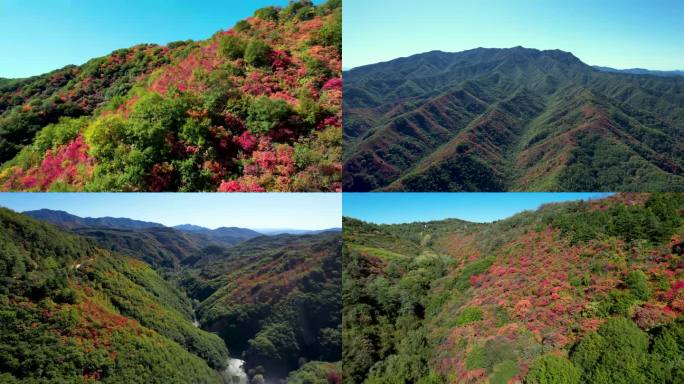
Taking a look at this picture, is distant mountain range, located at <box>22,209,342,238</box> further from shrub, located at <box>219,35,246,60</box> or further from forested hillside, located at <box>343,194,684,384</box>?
shrub, located at <box>219,35,246,60</box>

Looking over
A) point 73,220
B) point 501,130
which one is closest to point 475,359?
point 73,220

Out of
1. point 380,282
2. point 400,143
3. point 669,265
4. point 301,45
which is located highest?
point 301,45

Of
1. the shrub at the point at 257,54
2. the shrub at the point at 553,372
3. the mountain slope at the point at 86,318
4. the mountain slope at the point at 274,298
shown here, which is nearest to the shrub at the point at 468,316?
the shrub at the point at 553,372

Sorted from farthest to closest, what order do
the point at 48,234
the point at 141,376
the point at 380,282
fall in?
the point at 380,282 → the point at 48,234 → the point at 141,376

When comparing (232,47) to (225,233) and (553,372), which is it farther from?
(553,372)

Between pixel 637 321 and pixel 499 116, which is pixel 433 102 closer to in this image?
pixel 499 116

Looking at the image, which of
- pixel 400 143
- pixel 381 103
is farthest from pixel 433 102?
pixel 400 143

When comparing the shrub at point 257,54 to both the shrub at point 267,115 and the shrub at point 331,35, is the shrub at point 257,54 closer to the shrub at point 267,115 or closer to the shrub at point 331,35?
the shrub at point 331,35
